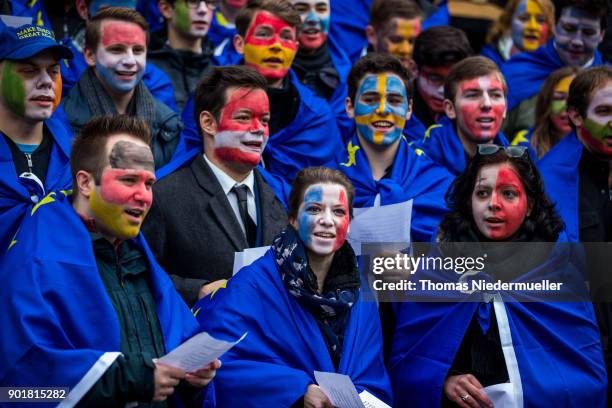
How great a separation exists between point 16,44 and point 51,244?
68.8 inches

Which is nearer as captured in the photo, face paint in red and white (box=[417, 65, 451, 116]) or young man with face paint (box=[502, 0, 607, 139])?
face paint in red and white (box=[417, 65, 451, 116])

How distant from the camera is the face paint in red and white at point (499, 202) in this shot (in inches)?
247

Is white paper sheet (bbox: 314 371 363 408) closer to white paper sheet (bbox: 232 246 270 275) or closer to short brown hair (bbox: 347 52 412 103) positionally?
white paper sheet (bbox: 232 246 270 275)

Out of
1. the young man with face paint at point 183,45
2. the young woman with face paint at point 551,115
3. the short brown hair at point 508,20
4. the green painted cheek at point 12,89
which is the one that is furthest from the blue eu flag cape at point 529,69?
the green painted cheek at point 12,89

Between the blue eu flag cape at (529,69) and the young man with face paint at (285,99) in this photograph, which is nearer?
the young man with face paint at (285,99)

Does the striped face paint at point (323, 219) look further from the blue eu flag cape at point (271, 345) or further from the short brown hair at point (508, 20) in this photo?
the short brown hair at point (508, 20)

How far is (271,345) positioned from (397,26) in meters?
4.29

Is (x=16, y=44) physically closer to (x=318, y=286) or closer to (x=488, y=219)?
(x=318, y=286)

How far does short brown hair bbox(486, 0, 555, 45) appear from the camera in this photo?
33.2 feet

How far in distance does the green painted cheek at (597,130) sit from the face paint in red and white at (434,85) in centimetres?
143

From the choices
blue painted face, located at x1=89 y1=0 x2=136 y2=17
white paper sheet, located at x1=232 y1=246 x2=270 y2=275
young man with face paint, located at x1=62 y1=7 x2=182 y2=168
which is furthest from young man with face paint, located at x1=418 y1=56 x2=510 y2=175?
blue painted face, located at x1=89 y1=0 x2=136 y2=17

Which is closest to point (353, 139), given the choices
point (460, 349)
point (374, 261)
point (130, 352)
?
point (374, 261)

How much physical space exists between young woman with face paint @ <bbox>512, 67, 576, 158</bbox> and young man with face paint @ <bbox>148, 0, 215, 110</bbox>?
249cm

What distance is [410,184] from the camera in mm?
7305
